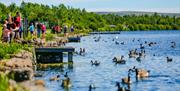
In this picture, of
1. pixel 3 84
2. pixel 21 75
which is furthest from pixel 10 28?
pixel 3 84

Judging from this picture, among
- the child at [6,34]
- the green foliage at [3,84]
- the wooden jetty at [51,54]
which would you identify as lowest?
the green foliage at [3,84]

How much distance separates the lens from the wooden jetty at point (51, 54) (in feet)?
151

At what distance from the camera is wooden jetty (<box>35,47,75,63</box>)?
45938mm

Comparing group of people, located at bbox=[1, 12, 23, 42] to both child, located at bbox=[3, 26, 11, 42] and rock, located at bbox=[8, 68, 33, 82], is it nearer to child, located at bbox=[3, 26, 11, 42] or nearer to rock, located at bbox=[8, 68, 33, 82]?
child, located at bbox=[3, 26, 11, 42]

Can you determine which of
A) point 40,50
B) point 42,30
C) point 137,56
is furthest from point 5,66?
point 137,56

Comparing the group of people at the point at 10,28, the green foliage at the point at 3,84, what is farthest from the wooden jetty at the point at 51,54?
the green foliage at the point at 3,84

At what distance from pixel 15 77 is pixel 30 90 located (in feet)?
12.1

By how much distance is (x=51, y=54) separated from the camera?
4684 cm

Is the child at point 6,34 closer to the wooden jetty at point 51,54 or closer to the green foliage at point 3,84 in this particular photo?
the wooden jetty at point 51,54

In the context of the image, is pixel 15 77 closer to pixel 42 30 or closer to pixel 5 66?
pixel 5 66

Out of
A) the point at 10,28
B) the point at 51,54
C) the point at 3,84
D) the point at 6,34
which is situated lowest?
the point at 3,84

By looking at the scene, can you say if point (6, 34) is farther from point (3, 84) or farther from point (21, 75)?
point (3, 84)

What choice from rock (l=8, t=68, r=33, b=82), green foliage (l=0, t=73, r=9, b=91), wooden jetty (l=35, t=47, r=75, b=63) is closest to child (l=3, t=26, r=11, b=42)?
wooden jetty (l=35, t=47, r=75, b=63)

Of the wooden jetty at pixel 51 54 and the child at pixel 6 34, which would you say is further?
the wooden jetty at pixel 51 54
